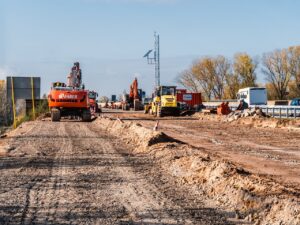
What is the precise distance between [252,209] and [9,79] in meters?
32.3

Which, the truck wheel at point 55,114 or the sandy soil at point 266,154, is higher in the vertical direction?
the truck wheel at point 55,114

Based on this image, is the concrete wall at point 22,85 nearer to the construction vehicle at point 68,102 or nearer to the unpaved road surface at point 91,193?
the construction vehicle at point 68,102

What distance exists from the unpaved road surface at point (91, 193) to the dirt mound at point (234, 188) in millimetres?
354

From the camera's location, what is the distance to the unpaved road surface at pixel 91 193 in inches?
322

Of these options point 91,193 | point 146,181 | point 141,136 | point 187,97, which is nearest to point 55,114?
point 141,136

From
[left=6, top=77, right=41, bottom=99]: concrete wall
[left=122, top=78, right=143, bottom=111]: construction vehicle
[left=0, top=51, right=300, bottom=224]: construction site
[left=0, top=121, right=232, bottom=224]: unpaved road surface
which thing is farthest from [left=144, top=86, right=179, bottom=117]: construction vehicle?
[left=0, top=121, right=232, bottom=224]: unpaved road surface

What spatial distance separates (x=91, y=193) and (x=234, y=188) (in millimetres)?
2563

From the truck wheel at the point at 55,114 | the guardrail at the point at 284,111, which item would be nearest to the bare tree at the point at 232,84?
the guardrail at the point at 284,111

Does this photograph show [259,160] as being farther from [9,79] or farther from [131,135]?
[9,79]

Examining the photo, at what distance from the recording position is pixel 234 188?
9.72 metres

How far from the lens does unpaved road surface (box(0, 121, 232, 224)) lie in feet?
26.8

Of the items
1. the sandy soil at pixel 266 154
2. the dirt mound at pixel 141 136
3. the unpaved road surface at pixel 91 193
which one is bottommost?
the sandy soil at pixel 266 154

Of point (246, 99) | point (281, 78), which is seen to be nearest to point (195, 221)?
point (246, 99)

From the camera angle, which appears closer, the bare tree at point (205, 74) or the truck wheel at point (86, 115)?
the truck wheel at point (86, 115)
